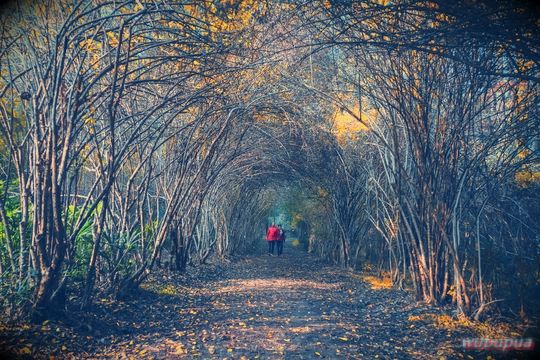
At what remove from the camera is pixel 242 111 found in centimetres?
942

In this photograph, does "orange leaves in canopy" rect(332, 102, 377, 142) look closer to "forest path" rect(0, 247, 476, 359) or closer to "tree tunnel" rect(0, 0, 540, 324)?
"tree tunnel" rect(0, 0, 540, 324)

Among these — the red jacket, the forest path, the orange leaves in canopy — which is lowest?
the forest path

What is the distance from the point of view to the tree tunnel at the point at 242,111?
4797 millimetres

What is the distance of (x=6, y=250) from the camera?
586 cm

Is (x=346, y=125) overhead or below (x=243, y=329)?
overhead

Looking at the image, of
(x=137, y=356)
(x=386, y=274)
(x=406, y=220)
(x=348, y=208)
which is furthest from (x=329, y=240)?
(x=137, y=356)

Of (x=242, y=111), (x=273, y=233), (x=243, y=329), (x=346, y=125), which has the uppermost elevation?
(x=346, y=125)

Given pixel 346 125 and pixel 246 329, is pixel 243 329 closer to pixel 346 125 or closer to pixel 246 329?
pixel 246 329

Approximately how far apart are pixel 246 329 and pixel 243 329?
0.04m

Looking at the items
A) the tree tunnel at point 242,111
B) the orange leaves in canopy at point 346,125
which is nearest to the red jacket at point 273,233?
the orange leaves in canopy at point 346,125

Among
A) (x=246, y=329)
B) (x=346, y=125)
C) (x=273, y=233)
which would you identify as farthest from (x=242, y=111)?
(x=273, y=233)

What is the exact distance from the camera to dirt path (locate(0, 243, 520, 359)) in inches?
178

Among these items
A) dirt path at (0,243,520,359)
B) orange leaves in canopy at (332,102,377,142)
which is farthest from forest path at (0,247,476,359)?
orange leaves in canopy at (332,102,377,142)

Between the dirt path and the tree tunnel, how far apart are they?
54cm
